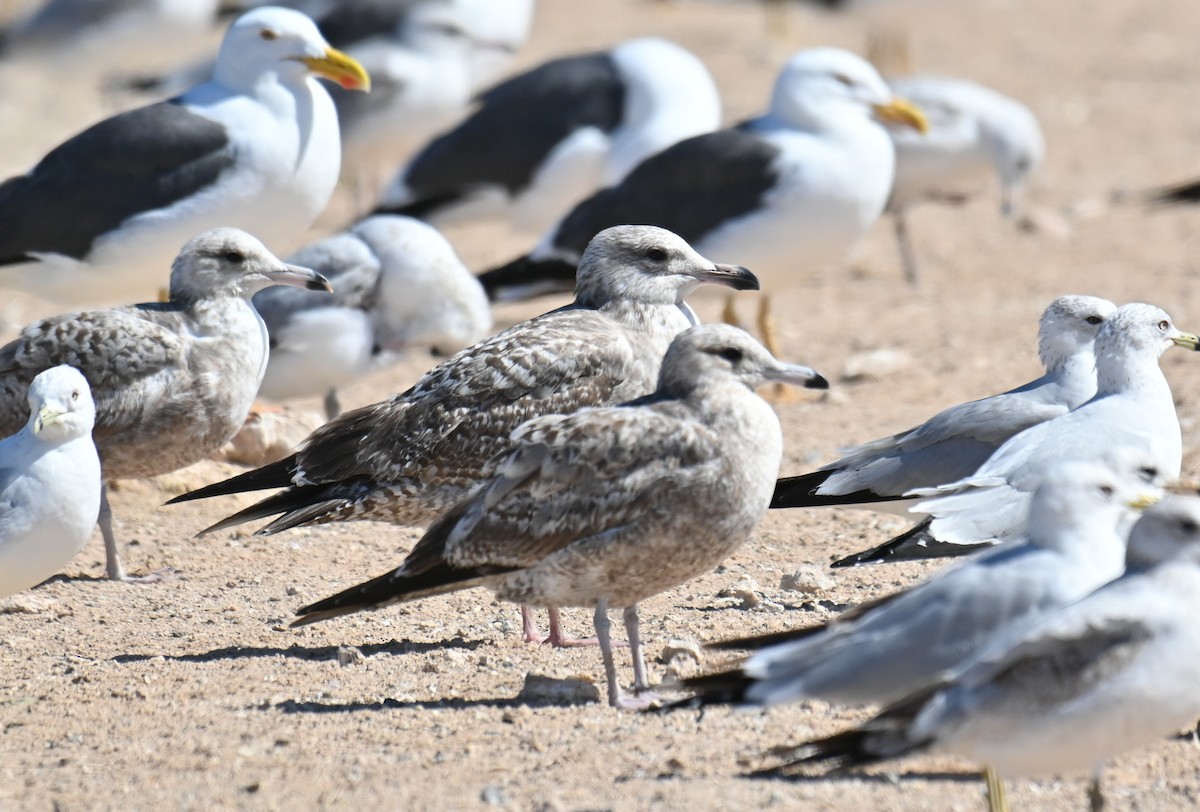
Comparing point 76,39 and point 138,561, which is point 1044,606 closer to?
point 138,561

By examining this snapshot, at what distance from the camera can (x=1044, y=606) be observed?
4.26m

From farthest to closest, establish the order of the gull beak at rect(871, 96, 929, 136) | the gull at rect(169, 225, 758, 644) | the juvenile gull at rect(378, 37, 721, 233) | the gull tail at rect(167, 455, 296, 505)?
the juvenile gull at rect(378, 37, 721, 233), the gull beak at rect(871, 96, 929, 136), the gull tail at rect(167, 455, 296, 505), the gull at rect(169, 225, 758, 644)

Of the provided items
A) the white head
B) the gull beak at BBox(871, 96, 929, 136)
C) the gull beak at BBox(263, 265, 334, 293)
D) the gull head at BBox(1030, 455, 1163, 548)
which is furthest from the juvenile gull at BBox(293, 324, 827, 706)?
the gull beak at BBox(871, 96, 929, 136)

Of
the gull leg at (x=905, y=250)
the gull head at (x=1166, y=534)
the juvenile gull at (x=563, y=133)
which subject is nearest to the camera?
the gull head at (x=1166, y=534)

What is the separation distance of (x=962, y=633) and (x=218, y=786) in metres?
1.81

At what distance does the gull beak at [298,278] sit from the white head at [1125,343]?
8.88ft

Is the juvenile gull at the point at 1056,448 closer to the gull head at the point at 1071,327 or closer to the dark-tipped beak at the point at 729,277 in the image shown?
the gull head at the point at 1071,327

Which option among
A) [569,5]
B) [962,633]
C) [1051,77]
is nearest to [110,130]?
[962,633]

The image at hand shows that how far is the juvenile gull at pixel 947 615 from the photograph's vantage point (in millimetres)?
4215

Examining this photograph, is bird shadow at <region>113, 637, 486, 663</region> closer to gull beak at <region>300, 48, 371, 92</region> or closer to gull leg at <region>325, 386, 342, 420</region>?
gull leg at <region>325, 386, 342, 420</region>

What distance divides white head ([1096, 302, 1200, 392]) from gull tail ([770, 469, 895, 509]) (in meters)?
0.81

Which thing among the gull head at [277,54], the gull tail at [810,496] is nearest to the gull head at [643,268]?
the gull tail at [810,496]

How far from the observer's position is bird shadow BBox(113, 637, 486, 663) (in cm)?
570

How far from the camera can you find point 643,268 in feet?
20.9
